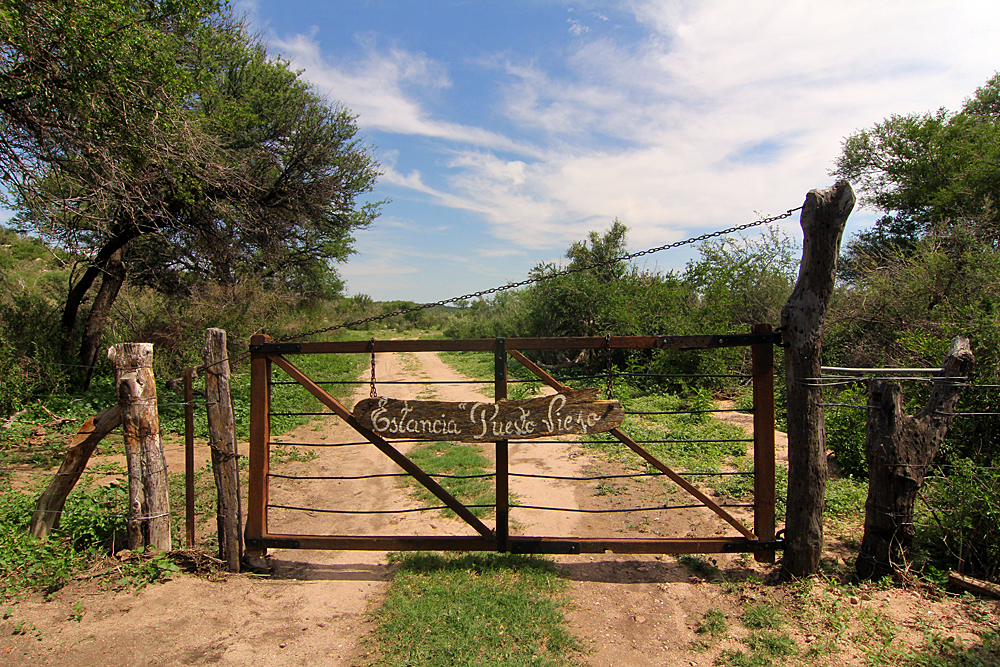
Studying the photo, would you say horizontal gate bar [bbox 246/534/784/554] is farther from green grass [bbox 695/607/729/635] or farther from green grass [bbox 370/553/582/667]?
green grass [bbox 695/607/729/635]

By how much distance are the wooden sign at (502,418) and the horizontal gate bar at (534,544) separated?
2.74ft

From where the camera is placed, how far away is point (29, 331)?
1014 cm

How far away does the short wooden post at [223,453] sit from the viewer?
13.7 ft

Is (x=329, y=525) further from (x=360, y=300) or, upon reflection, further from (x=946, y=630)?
(x=360, y=300)

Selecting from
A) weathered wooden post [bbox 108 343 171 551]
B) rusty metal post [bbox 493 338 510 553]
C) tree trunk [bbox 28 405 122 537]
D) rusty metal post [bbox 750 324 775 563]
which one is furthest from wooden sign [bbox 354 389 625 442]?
tree trunk [bbox 28 405 122 537]

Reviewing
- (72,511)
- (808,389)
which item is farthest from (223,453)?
(808,389)

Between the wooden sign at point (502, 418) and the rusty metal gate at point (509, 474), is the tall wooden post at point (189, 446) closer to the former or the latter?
the rusty metal gate at point (509, 474)

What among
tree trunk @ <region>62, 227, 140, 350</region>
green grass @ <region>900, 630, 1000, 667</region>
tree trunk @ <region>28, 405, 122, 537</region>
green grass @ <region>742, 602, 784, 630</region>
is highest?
tree trunk @ <region>62, 227, 140, 350</region>

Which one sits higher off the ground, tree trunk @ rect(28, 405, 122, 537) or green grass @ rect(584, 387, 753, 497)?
tree trunk @ rect(28, 405, 122, 537)

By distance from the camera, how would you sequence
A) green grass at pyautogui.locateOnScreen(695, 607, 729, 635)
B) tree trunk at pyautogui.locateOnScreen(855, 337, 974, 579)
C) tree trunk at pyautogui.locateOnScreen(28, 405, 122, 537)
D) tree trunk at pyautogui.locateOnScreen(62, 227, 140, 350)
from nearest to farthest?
1. green grass at pyautogui.locateOnScreen(695, 607, 729, 635)
2. tree trunk at pyautogui.locateOnScreen(855, 337, 974, 579)
3. tree trunk at pyautogui.locateOnScreen(28, 405, 122, 537)
4. tree trunk at pyautogui.locateOnScreen(62, 227, 140, 350)

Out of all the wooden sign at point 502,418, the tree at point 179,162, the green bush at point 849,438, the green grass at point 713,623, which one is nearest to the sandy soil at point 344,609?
the green grass at point 713,623

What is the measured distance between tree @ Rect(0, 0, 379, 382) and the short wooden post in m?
4.52

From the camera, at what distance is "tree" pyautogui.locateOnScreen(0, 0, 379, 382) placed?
6.78 metres

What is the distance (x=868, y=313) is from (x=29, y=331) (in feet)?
54.8
